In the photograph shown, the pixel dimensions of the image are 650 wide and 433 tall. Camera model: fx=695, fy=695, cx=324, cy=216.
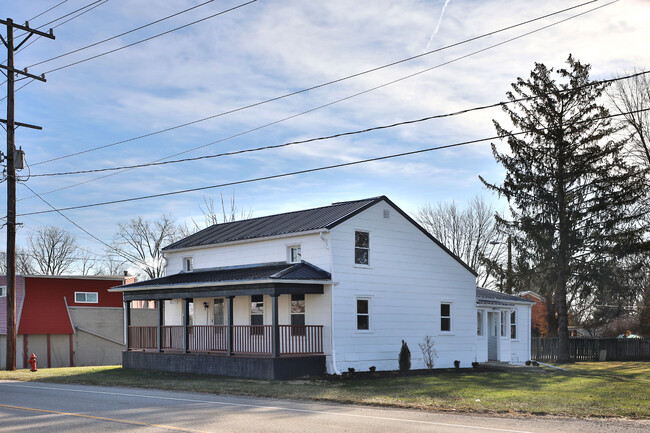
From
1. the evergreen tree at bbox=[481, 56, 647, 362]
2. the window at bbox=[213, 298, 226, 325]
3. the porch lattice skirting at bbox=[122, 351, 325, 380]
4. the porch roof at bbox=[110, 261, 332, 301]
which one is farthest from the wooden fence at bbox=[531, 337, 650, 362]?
the porch lattice skirting at bbox=[122, 351, 325, 380]

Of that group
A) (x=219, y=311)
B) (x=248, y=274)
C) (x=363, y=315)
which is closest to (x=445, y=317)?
(x=363, y=315)

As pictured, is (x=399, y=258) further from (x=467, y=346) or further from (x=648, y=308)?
(x=648, y=308)

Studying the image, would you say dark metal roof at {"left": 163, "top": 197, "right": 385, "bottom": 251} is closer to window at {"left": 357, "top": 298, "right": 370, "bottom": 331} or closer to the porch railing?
window at {"left": 357, "top": 298, "right": 370, "bottom": 331}

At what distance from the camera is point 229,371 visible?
82.2 feet

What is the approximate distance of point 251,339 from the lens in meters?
25.6

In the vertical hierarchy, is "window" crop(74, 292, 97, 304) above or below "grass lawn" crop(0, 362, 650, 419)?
above

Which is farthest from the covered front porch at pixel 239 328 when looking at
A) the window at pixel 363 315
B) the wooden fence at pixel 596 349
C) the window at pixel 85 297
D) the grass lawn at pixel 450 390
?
the wooden fence at pixel 596 349

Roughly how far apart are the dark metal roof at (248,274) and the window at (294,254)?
282 mm

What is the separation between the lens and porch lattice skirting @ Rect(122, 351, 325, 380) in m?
23.4

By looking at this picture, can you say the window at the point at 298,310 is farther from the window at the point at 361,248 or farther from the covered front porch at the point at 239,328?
the window at the point at 361,248

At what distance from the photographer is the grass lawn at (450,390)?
1578 cm

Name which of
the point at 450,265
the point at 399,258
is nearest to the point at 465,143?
the point at 399,258

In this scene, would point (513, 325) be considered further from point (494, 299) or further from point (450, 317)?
point (450, 317)

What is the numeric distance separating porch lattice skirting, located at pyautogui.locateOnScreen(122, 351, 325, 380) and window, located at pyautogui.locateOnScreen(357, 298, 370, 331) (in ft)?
7.75
